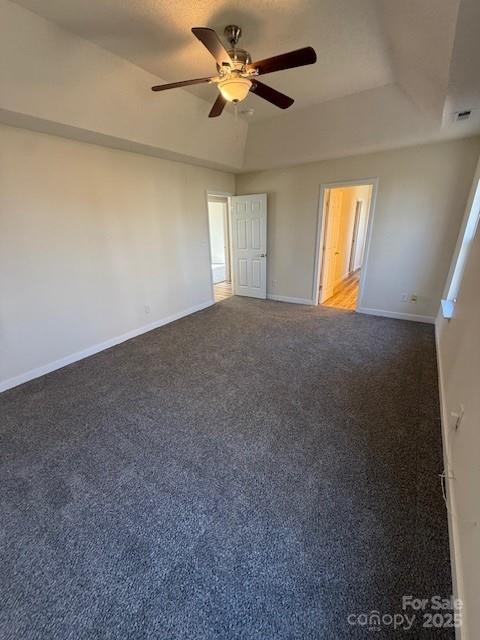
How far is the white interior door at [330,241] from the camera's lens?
4.62m

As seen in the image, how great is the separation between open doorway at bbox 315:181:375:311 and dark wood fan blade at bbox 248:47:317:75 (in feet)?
8.86

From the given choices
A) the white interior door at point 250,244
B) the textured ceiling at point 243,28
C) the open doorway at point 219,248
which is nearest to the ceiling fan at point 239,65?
the textured ceiling at point 243,28

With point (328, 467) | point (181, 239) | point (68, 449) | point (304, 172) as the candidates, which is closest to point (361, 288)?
point (304, 172)

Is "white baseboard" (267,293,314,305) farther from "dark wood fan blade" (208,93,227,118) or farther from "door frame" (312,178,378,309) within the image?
"dark wood fan blade" (208,93,227,118)

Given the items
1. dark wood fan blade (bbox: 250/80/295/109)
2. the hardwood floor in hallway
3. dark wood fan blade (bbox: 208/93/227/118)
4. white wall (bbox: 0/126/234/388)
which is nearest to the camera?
dark wood fan blade (bbox: 250/80/295/109)

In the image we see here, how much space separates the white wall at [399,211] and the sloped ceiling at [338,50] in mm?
333

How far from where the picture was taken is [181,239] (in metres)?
4.34

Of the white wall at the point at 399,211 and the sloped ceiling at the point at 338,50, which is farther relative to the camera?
the white wall at the point at 399,211

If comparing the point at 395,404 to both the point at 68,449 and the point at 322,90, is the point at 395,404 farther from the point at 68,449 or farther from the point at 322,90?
the point at 322,90

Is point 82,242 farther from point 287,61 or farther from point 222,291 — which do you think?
point 222,291

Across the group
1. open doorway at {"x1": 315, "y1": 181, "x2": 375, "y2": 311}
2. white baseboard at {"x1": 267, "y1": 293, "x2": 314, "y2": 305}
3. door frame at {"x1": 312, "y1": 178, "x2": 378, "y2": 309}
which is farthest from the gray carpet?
open doorway at {"x1": 315, "y1": 181, "x2": 375, "y2": 311}

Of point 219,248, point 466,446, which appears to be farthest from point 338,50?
point 219,248

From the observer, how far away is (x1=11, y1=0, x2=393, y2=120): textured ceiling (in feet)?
5.93

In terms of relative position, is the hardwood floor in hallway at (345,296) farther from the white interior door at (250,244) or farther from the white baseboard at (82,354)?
the white baseboard at (82,354)
